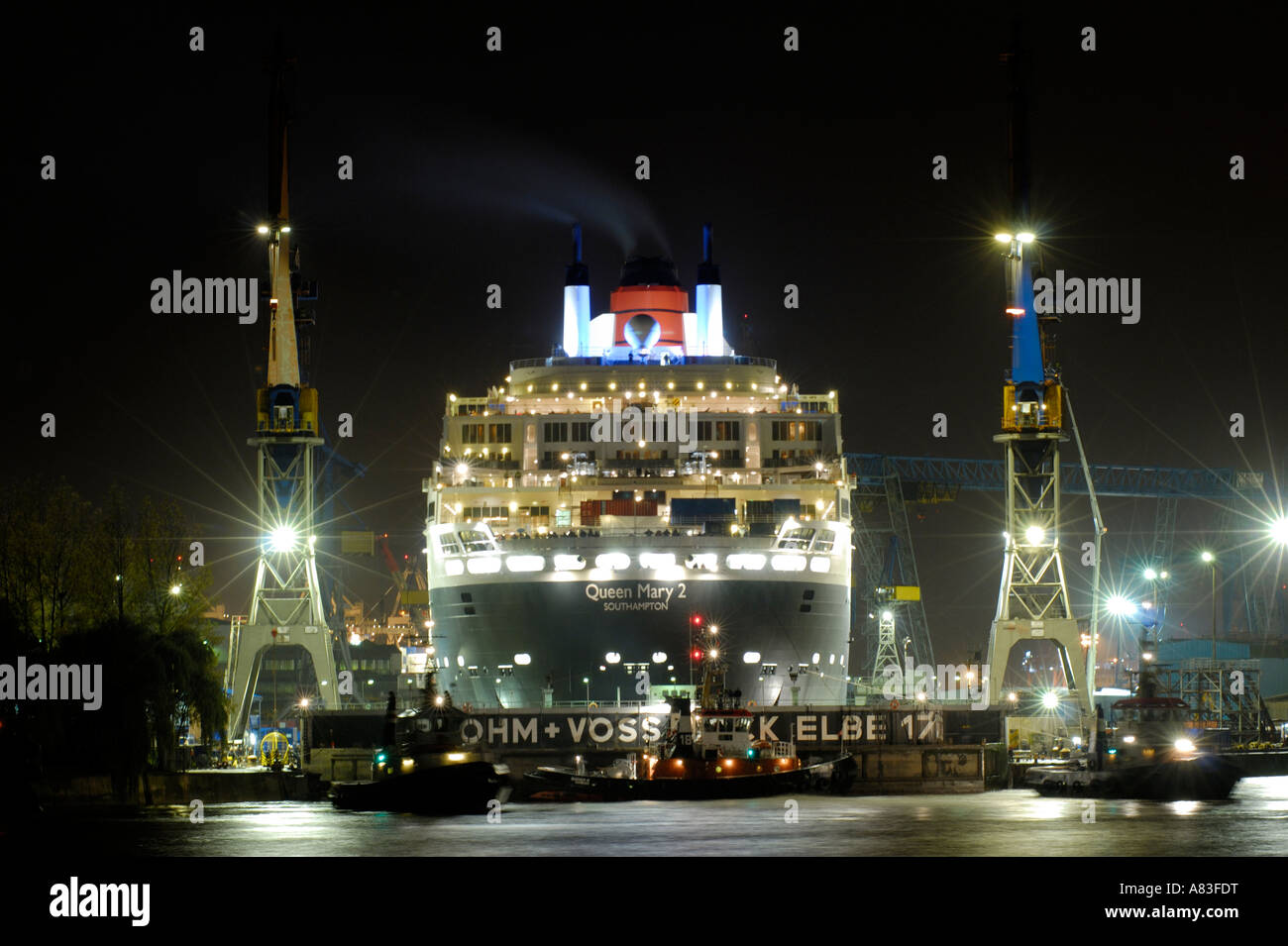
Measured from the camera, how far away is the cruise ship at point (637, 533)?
8694cm

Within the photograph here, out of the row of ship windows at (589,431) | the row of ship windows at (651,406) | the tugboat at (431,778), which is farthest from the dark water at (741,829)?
the row of ship windows at (651,406)

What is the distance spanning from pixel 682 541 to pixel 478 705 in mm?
11641

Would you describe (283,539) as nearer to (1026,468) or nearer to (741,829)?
(1026,468)

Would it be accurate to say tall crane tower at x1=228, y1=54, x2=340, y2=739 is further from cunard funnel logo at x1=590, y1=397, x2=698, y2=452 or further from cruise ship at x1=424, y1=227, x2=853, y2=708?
cunard funnel logo at x1=590, y1=397, x2=698, y2=452

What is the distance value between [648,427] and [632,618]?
12.1 meters

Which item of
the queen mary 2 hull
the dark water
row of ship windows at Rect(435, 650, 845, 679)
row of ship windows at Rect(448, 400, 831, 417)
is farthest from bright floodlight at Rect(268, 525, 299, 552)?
the dark water

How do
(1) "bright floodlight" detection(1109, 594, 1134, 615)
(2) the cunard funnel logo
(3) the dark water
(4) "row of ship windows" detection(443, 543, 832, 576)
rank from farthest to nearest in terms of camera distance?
(1) "bright floodlight" detection(1109, 594, 1134, 615) < (2) the cunard funnel logo < (4) "row of ship windows" detection(443, 543, 832, 576) < (3) the dark water

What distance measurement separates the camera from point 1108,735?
83.8 metres

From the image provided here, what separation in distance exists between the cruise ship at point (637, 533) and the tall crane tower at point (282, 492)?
19.4ft

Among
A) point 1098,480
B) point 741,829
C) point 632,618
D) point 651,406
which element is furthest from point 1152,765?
point 1098,480

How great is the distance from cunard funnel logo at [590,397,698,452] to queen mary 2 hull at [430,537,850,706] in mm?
8783

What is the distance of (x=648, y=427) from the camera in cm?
9550

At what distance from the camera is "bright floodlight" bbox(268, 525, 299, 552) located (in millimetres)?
96375
